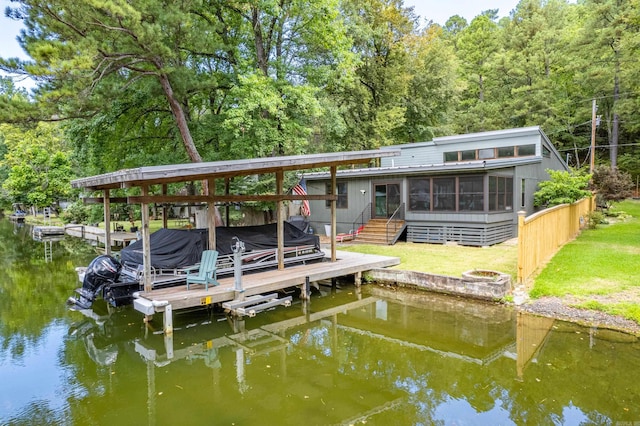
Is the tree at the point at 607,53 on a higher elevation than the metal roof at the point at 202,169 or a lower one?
higher

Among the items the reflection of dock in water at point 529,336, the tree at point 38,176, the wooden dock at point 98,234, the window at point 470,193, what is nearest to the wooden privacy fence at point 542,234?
the reflection of dock in water at point 529,336

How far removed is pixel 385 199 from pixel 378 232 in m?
1.54

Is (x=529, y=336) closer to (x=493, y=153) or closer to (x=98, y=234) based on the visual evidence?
(x=493, y=153)

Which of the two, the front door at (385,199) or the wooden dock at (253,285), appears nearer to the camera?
the wooden dock at (253,285)

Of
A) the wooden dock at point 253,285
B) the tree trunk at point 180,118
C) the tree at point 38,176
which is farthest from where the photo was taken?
the tree at point 38,176

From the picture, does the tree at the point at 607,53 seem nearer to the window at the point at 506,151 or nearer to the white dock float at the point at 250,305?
the window at the point at 506,151

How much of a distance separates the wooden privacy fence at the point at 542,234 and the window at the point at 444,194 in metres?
3.41

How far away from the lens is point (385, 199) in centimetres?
1634

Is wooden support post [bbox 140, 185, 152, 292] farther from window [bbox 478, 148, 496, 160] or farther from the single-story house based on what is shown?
window [bbox 478, 148, 496, 160]

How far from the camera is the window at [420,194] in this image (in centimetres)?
1505

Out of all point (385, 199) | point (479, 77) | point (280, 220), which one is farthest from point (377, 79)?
point (280, 220)

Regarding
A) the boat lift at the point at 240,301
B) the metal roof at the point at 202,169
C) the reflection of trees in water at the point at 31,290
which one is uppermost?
the metal roof at the point at 202,169

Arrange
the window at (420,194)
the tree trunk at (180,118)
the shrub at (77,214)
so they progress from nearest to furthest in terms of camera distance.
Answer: the tree trunk at (180,118), the window at (420,194), the shrub at (77,214)

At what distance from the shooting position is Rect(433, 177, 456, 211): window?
14.4m
